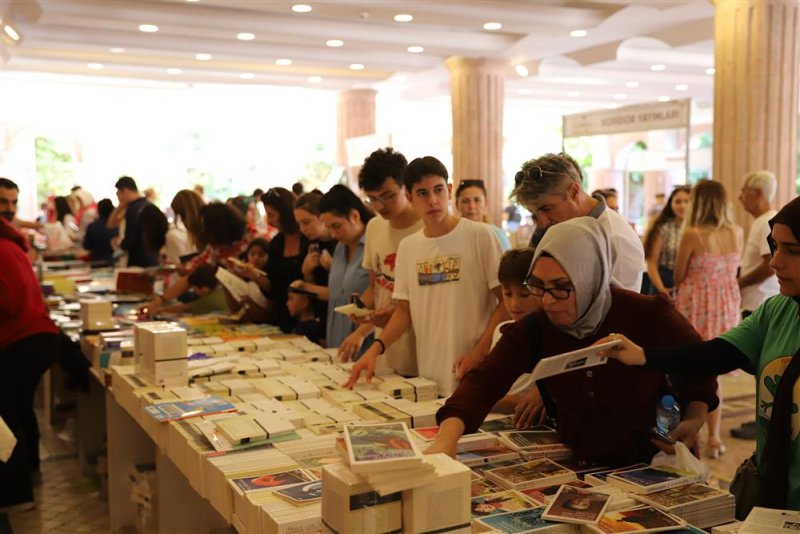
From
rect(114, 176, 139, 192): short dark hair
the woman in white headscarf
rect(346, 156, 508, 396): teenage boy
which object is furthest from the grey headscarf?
rect(114, 176, 139, 192): short dark hair

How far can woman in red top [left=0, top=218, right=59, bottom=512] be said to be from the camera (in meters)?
3.93

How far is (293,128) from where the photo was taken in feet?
73.0

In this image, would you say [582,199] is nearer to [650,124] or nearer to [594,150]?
[650,124]

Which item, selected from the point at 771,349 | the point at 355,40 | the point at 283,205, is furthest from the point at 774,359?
the point at 355,40

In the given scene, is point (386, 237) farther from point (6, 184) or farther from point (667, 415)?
point (6, 184)

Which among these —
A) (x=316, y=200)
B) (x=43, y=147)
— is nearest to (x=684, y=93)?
(x=43, y=147)

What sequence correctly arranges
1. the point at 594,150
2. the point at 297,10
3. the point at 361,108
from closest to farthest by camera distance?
1. the point at 297,10
2. the point at 361,108
3. the point at 594,150

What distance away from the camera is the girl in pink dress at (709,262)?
5.04 metres

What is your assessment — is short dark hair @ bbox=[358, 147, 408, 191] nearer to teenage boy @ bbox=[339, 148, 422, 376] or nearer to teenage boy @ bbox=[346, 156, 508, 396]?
teenage boy @ bbox=[339, 148, 422, 376]

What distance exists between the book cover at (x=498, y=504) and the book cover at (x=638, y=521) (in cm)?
18

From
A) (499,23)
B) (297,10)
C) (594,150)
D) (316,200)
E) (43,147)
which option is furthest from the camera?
(594,150)

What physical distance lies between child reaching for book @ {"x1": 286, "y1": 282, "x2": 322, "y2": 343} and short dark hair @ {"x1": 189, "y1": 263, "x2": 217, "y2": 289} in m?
0.86

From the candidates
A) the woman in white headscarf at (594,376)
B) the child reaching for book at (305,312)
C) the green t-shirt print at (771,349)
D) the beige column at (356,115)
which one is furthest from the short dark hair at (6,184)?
the beige column at (356,115)

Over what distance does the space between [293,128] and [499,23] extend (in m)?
12.5
